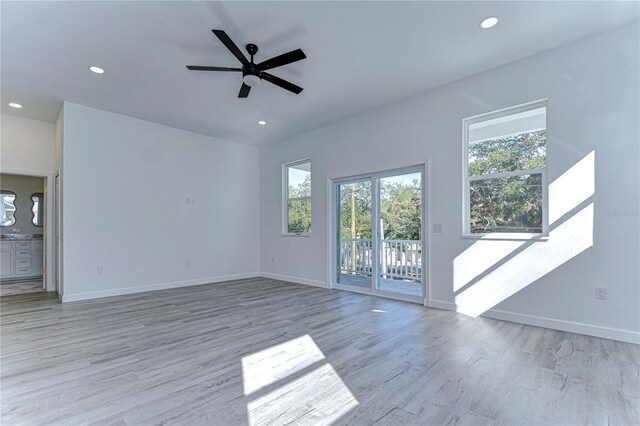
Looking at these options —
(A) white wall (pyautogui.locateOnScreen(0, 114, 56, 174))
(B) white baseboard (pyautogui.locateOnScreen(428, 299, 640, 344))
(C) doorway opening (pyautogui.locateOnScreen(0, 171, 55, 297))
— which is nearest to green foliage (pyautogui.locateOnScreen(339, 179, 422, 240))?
(B) white baseboard (pyautogui.locateOnScreen(428, 299, 640, 344))

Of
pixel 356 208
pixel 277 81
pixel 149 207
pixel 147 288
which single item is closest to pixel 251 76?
pixel 277 81

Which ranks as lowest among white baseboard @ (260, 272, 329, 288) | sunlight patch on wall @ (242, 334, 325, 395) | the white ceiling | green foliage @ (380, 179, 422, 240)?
white baseboard @ (260, 272, 329, 288)

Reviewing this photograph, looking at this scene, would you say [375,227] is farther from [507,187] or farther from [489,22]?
[489,22]

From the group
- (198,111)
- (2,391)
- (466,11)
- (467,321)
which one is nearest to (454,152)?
(466,11)

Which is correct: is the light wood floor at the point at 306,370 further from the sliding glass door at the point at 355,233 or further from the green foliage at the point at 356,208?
the green foliage at the point at 356,208

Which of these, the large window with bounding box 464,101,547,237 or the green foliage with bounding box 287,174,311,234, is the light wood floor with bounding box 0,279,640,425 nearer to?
the large window with bounding box 464,101,547,237

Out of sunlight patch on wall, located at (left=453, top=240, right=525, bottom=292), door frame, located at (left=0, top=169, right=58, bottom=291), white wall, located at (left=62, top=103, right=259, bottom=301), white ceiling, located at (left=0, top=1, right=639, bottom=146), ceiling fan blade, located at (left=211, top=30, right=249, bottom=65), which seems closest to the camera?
ceiling fan blade, located at (left=211, top=30, right=249, bottom=65)

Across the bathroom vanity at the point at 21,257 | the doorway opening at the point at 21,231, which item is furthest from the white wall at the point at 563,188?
the bathroom vanity at the point at 21,257

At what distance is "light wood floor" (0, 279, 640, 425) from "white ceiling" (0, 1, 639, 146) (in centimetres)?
301

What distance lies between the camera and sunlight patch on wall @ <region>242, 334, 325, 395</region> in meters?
2.20

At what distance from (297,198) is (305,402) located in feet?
15.5

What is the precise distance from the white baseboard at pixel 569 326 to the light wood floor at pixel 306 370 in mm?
110

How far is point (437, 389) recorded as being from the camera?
2059 mm

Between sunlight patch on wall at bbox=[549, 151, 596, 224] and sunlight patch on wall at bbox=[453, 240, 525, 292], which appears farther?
sunlight patch on wall at bbox=[453, 240, 525, 292]
